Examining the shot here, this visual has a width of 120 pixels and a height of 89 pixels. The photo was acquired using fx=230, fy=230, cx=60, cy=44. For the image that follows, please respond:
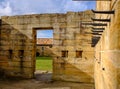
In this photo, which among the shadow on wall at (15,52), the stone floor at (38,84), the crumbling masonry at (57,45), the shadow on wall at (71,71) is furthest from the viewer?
the shadow on wall at (15,52)

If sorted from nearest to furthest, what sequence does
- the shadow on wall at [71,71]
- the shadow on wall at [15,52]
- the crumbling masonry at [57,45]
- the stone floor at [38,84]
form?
1. the stone floor at [38,84]
2. the shadow on wall at [71,71]
3. the crumbling masonry at [57,45]
4. the shadow on wall at [15,52]

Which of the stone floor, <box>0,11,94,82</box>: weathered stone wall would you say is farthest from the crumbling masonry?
the stone floor

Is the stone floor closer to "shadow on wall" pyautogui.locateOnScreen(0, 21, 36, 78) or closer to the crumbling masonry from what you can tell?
the crumbling masonry

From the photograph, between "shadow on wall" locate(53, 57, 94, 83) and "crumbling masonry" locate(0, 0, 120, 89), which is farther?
"crumbling masonry" locate(0, 0, 120, 89)

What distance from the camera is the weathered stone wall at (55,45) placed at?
45.8 ft

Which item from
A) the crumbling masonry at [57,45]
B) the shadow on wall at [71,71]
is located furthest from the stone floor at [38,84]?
the crumbling masonry at [57,45]

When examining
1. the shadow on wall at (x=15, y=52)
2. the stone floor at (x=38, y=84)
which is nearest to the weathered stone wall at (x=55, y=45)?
the shadow on wall at (x=15, y=52)

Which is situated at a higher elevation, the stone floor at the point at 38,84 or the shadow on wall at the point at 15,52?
the shadow on wall at the point at 15,52

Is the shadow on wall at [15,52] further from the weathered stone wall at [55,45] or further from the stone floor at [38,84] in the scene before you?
the stone floor at [38,84]

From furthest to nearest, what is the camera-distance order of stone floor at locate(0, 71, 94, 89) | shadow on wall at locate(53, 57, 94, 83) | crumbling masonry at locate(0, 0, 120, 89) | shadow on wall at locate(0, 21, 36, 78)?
1. shadow on wall at locate(0, 21, 36, 78)
2. crumbling masonry at locate(0, 0, 120, 89)
3. shadow on wall at locate(53, 57, 94, 83)
4. stone floor at locate(0, 71, 94, 89)

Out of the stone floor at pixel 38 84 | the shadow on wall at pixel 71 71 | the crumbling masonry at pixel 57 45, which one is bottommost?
the stone floor at pixel 38 84

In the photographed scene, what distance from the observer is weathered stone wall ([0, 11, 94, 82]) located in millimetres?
13969

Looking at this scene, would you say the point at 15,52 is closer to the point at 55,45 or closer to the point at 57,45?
the point at 55,45

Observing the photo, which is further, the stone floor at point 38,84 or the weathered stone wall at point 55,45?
the weathered stone wall at point 55,45
